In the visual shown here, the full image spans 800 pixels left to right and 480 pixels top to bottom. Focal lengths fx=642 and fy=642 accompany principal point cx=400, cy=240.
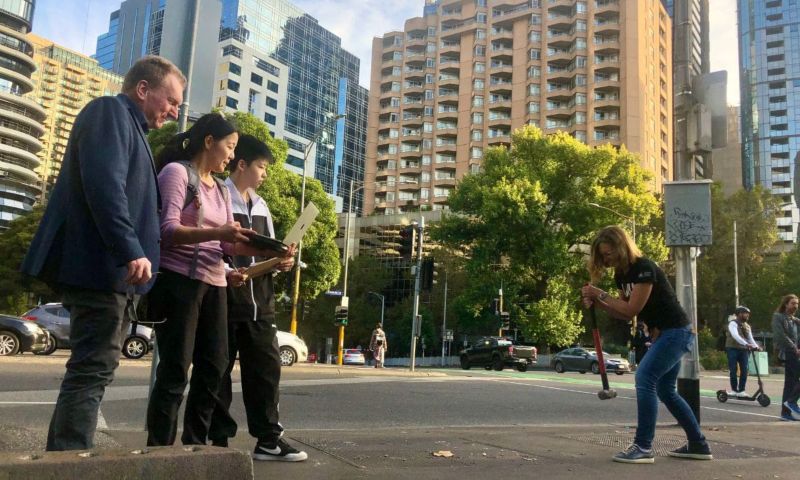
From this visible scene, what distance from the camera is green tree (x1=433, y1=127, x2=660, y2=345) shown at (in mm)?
35000

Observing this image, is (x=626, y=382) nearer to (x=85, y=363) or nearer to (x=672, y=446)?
(x=672, y=446)

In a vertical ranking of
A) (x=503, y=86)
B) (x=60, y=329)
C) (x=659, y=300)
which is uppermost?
(x=503, y=86)

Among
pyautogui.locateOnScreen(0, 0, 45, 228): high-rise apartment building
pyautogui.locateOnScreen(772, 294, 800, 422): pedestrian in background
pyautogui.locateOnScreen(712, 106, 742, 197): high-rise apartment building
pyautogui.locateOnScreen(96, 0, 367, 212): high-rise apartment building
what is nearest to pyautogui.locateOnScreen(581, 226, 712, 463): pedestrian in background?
pyautogui.locateOnScreen(772, 294, 800, 422): pedestrian in background

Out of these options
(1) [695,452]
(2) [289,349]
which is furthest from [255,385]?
(2) [289,349]

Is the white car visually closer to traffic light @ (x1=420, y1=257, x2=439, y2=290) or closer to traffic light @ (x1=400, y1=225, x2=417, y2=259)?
traffic light @ (x1=400, y1=225, x2=417, y2=259)

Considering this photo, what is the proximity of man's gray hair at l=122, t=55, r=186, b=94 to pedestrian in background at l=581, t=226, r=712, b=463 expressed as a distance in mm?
2979

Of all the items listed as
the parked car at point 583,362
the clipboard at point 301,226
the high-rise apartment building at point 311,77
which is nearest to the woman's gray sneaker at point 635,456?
the clipboard at point 301,226

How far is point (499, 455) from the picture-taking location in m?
4.22

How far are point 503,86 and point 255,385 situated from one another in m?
79.6

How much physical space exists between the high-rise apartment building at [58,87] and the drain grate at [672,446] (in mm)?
118287

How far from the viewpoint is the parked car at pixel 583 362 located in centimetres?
2905

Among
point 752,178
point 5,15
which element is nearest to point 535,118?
point 752,178

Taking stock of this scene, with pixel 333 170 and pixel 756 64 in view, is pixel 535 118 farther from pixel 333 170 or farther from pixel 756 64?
pixel 756 64

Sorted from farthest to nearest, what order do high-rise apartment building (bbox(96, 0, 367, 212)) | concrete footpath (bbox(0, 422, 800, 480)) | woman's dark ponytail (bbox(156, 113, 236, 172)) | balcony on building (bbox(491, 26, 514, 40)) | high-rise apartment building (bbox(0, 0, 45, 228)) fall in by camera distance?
high-rise apartment building (bbox(96, 0, 367, 212)), high-rise apartment building (bbox(0, 0, 45, 228)), balcony on building (bbox(491, 26, 514, 40)), concrete footpath (bbox(0, 422, 800, 480)), woman's dark ponytail (bbox(156, 113, 236, 172))
